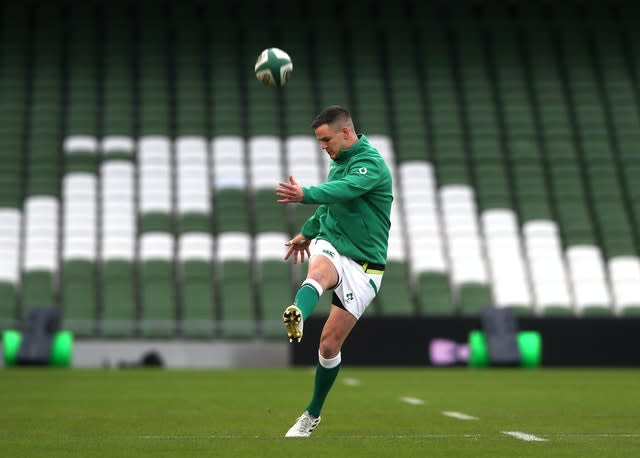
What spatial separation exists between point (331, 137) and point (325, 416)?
8.83ft

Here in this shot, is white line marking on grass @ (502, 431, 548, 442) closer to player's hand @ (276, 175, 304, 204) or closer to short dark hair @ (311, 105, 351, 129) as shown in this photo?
player's hand @ (276, 175, 304, 204)

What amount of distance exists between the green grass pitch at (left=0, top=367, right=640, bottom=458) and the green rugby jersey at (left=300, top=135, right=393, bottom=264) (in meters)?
1.22

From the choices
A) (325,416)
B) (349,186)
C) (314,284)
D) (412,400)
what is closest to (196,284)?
(412,400)

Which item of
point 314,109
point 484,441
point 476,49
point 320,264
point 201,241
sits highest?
point 476,49

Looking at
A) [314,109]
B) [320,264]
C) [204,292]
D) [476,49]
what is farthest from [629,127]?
[320,264]

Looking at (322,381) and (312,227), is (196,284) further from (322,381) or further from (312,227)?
(322,381)

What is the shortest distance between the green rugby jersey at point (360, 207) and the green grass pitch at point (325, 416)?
1219mm

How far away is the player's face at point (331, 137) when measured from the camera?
695 centimetres

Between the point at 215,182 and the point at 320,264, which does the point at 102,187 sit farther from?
the point at 320,264

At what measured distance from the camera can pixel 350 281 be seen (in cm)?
683

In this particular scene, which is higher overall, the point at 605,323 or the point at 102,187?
the point at 102,187

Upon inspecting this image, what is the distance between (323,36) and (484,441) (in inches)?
947

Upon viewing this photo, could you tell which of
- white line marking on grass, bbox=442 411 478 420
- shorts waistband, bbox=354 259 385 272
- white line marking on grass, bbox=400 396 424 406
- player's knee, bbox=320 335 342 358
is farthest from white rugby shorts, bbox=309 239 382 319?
white line marking on grass, bbox=400 396 424 406

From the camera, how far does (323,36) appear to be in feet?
96.7
